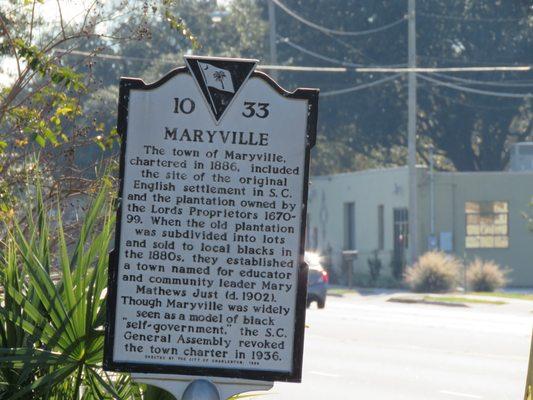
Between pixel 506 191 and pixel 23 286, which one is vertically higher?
pixel 506 191

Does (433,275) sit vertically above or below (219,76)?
below

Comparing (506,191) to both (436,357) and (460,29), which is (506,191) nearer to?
(460,29)

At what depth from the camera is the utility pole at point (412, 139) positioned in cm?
3650

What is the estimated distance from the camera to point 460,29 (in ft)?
166

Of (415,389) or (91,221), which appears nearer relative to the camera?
(91,221)

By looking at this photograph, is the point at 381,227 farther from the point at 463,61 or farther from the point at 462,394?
the point at 462,394

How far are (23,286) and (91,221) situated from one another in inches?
17.9

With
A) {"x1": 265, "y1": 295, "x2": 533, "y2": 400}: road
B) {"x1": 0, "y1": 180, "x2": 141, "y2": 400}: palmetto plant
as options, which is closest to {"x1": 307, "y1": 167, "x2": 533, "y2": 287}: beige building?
{"x1": 265, "y1": 295, "x2": 533, "y2": 400}: road

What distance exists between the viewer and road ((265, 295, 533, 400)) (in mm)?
12641

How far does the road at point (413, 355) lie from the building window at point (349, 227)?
62.7 feet

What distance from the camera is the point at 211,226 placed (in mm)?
4473

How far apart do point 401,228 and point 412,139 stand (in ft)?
19.6

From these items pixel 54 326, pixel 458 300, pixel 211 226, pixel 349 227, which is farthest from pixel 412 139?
pixel 211 226

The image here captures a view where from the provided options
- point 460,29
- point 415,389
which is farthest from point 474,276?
point 415,389
